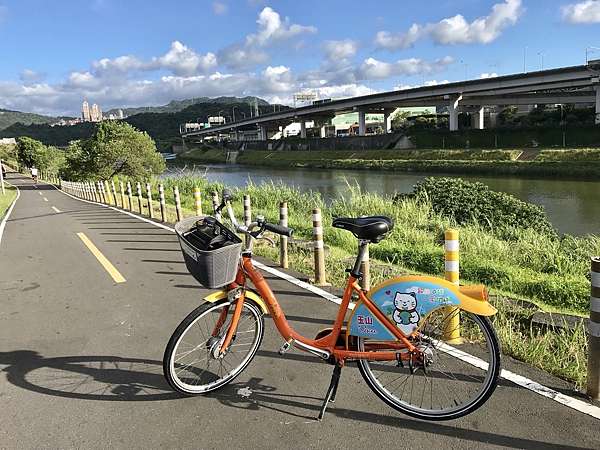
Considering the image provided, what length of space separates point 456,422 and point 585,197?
80.0ft

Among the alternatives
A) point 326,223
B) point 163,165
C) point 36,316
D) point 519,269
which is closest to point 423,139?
point 163,165

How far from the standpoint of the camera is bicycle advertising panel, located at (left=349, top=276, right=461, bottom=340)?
300 centimetres

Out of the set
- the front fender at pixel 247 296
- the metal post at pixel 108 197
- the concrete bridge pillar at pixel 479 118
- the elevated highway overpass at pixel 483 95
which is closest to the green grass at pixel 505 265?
the front fender at pixel 247 296

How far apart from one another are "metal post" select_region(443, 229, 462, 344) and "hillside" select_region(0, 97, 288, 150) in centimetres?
11533

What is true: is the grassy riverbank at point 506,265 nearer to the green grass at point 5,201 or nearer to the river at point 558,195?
the river at point 558,195

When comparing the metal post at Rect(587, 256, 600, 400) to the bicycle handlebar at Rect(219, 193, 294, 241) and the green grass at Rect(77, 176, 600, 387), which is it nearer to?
the green grass at Rect(77, 176, 600, 387)

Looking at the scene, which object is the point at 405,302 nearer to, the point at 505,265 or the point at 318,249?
the point at 318,249

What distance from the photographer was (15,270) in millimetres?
7820

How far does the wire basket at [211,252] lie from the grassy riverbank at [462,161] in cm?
3457

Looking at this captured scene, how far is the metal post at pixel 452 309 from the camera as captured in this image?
3.28 m

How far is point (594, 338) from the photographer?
314 cm

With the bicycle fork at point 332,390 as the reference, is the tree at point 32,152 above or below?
above

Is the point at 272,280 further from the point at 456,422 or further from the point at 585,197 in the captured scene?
the point at 585,197

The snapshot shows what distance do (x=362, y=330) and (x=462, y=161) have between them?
41.6 metres
